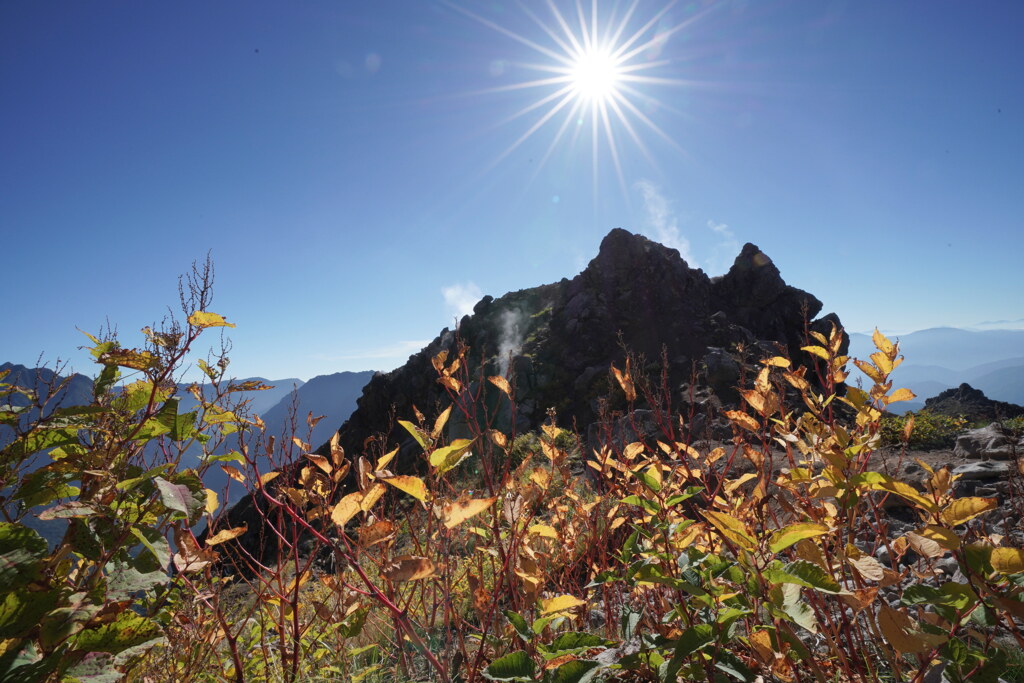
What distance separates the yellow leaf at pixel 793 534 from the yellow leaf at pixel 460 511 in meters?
0.48

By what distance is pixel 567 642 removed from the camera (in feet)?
3.11

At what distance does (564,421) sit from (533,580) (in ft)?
46.2

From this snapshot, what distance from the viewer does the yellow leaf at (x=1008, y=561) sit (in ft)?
2.38

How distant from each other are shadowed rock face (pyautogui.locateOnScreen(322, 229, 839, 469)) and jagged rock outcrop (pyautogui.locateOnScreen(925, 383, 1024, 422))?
4.28 m

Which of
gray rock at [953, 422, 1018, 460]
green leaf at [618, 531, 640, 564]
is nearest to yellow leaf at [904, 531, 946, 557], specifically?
green leaf at [618, 531, 640, 564]

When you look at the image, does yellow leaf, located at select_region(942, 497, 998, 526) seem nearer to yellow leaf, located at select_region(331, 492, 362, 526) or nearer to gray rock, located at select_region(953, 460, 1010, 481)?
yellow leaf, located at select_region(331, 492, 362, 526)

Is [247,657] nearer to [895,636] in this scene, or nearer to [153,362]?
[153,362]

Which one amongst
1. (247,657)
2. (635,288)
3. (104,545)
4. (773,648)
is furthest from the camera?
(635,288)

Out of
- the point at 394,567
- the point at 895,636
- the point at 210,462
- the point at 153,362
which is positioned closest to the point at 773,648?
the point at 895,636

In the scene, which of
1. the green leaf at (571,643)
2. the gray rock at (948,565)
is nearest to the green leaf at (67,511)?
the green leaf at (571,643)

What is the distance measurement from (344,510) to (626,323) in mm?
18644

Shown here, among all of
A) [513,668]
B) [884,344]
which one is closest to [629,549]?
[513,668]

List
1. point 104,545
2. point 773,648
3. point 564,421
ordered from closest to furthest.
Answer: point 104,545, point 773,648, point 564,421

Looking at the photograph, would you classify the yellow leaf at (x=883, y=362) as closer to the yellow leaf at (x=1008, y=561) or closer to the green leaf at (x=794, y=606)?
the yellow leaf at (x=1008, y=561)
